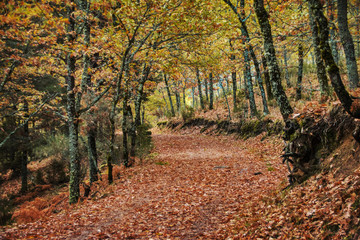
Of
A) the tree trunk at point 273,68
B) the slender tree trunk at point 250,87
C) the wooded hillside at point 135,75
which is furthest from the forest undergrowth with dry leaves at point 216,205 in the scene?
the slender tree trunk at point 250,87

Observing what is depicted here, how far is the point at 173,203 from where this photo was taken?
6.91 meters

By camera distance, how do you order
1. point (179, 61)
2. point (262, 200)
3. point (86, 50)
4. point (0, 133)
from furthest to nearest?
point (0, 133), point (179, 61), point (86, 50), point (262, 200)

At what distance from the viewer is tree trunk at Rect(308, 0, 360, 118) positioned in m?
3.73

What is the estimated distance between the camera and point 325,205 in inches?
141

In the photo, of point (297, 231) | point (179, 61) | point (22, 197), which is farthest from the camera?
point (22, 197)

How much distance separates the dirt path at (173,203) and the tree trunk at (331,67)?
3292 mm

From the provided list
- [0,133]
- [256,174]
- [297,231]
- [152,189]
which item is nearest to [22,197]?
[0,133]

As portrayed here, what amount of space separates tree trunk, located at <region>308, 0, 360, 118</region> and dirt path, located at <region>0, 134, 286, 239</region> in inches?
130

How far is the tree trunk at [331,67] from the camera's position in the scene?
12.2ft

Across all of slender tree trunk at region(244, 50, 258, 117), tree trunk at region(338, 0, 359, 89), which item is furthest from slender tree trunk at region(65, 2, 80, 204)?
slender tree trunk at region(244, 50, 258, 117)

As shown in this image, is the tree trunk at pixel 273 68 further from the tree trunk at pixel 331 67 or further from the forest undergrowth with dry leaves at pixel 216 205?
the tree trunk at pixel 331 67

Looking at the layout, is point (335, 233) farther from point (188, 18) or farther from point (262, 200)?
point (188, 18)

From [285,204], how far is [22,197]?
635 inches

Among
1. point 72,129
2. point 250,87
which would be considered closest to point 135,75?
point 72,129
